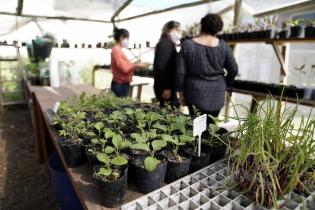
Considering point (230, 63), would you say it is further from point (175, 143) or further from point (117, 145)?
point (117, 145)

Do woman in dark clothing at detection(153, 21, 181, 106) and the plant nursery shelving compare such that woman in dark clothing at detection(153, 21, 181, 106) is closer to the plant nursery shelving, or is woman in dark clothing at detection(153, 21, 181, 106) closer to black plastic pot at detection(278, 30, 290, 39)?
black plastic pot at detection(278, 30, 290, 39)

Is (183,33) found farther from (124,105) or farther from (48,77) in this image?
(124,105)

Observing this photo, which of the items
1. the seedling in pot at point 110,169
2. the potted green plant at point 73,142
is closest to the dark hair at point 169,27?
the potted green plant at point 73,142

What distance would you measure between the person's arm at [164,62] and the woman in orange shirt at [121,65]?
1.32 feet

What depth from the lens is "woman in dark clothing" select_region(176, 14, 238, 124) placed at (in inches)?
76.7

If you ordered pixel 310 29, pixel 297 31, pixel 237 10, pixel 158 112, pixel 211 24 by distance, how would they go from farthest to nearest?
pixel 237 10
pixel 297 31
pixel 310 29
pixel 211 24
pixel 158 112

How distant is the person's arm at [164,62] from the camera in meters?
2.44

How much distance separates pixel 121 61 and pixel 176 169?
79.2 inches

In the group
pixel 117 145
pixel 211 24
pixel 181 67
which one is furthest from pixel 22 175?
pixel 211 24

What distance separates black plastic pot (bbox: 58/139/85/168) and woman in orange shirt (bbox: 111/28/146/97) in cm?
179

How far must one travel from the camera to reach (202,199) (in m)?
0.78

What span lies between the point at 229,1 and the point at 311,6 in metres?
1.38

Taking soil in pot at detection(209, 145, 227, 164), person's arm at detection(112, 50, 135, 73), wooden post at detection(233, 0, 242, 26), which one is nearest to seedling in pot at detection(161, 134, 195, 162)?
soil in pot at detection(209, 145, 227, 164)

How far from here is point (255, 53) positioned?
154 inches
